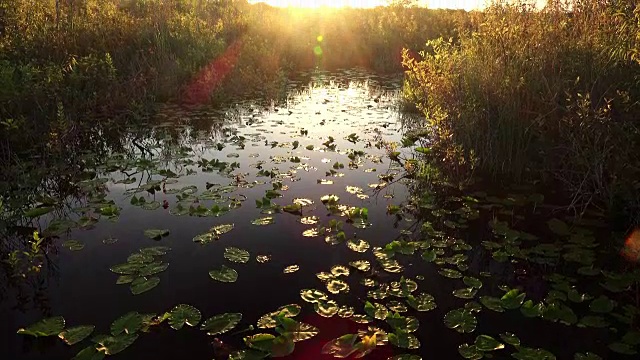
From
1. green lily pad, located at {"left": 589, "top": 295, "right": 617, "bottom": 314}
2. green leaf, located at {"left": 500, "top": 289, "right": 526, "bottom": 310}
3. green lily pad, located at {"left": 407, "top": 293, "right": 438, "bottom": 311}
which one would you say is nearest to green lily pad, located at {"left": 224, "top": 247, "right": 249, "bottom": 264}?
green lily pad, located at {"left": 407, "top": 293, "right": 438, "bottom": 311}

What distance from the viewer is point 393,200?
240 inches

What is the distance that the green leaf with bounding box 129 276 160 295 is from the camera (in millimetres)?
3847

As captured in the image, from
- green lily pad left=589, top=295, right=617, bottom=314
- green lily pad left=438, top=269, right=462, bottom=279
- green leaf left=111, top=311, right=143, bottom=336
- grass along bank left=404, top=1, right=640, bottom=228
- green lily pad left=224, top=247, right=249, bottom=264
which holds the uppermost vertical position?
grass along bank left=404, top=1, right=640, bottom=228

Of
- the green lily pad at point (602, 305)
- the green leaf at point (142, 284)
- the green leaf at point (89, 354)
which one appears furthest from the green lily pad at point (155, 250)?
the green lily pad at point (602, 305)

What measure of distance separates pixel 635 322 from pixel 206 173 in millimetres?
5958

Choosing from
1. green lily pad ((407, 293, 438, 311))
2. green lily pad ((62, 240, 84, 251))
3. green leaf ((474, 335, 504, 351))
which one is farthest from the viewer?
green lily pad ((62, 240, 84, 251))

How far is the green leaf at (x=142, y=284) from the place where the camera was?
3847 millimetres

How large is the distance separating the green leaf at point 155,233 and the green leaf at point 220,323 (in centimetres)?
177

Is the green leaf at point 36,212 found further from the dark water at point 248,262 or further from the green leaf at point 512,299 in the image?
the green leaf at point 512,299

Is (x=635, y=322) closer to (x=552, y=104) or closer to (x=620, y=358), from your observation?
(x=620, y=358)

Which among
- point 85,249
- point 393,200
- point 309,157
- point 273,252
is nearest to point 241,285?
point 273,252

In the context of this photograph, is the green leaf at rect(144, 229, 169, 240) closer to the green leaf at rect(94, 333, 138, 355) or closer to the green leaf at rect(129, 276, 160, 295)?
the green leaf at rect(129, 276, 160, 295)

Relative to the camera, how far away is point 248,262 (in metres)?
4.43

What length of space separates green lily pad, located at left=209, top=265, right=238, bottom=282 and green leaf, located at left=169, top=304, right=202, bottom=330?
0.48 m
